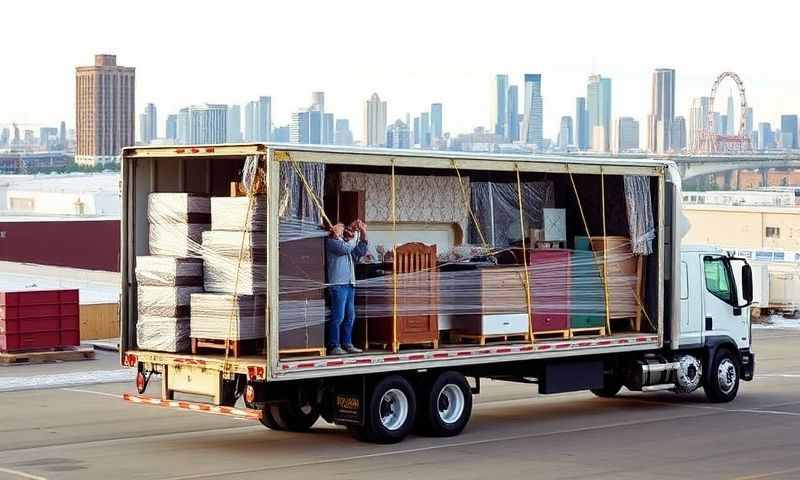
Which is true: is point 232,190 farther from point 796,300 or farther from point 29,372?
point 796,300

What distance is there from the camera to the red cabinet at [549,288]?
18531 mm

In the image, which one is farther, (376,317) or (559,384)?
(559,384)

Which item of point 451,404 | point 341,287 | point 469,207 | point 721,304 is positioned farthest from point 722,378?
point 341,287

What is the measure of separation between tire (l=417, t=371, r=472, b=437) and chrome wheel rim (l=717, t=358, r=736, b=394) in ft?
16.9

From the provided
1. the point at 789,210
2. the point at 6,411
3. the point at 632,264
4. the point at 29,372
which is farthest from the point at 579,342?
the point at 789,210

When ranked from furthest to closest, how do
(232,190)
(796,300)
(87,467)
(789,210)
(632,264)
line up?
Result: 1. (789,210)
2. (796,300)
3. (632,264)
4. (232,190)
5. (87,467)

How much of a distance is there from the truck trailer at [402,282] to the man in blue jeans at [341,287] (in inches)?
2.7

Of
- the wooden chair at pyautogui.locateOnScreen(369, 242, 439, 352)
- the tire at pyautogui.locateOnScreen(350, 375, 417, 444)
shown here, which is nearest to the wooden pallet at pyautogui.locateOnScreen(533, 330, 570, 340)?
the wooden chair at pyautogui.locateOnScreen(369, 242, 439, 352)

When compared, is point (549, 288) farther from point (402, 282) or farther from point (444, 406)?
point (402, 282)

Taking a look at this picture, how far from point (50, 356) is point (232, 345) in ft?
44.3

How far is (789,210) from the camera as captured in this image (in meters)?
77.8

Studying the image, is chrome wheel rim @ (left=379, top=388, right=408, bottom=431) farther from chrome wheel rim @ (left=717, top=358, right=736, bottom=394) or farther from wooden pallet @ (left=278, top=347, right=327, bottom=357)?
chrome wheel rim @ (left=717, top=358, right=736, bottom=394)

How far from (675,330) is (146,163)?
25.9 feet

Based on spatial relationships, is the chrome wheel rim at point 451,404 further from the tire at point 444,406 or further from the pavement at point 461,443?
the pavement at point 461,443
